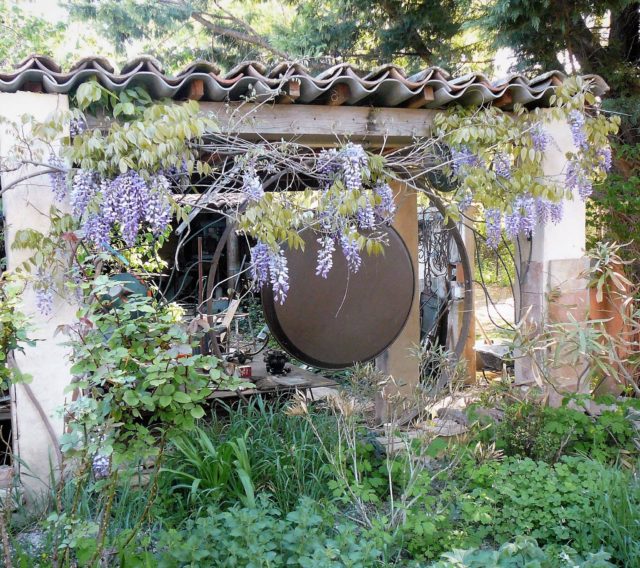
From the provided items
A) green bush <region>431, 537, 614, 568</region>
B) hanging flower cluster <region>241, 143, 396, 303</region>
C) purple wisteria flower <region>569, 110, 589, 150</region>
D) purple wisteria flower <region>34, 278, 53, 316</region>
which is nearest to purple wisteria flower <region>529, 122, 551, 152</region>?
purple wisteria flower <region>569, 110, 589, 150</region>

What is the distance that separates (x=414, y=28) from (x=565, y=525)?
210 inches

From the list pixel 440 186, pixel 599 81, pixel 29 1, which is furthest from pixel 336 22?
pixel 29 1

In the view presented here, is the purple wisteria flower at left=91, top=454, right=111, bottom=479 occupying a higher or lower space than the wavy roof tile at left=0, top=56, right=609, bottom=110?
lower

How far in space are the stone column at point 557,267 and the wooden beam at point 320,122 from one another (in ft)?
3.29

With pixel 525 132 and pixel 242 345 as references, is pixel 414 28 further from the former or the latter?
pixel 242 345

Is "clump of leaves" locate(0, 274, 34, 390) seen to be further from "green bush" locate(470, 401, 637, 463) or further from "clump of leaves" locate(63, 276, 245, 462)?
"green bush" locate(470, 401, 637, 463)

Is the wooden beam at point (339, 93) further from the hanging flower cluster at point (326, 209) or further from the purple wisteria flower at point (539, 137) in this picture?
the purple wisteria flower at point (539, 137)

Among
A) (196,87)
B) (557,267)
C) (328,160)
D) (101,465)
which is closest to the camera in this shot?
(101,465)

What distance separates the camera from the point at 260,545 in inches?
98.3

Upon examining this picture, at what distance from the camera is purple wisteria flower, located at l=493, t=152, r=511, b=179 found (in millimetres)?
4000

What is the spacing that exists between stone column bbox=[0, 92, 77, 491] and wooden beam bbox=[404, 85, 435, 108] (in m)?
1.91

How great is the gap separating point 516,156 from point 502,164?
22cm

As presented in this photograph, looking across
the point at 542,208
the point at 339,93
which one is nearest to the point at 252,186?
the point at 339,93

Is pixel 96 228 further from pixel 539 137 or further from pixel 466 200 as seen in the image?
pixel 539 137
